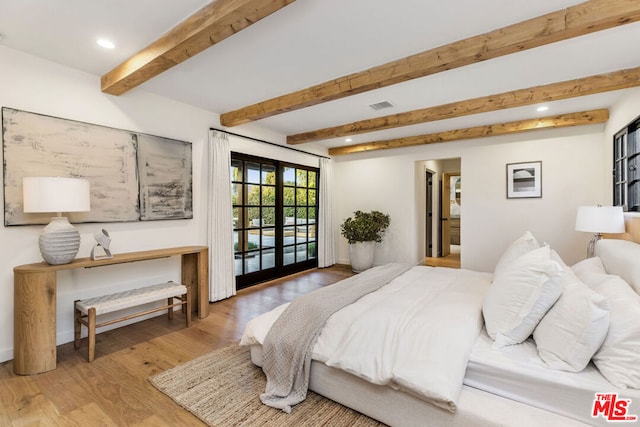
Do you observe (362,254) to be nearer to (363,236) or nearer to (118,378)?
(363,236)

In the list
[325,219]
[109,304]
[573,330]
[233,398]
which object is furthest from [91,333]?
[325,219]

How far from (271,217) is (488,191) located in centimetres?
364

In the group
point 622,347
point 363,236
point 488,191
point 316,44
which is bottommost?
point 622,347

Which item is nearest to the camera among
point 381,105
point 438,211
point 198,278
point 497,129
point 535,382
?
point 535,382

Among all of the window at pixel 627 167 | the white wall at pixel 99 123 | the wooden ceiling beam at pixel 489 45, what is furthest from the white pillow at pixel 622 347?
the white wall at pixel 99 123

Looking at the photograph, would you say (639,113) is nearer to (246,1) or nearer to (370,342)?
(370,342)

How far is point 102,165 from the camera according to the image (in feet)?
9.56

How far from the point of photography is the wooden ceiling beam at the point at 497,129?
3879mm

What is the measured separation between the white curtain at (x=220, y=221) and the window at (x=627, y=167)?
459 centimetres

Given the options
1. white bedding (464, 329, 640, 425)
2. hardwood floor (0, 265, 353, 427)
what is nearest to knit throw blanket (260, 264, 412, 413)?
hardwood floor (0, 265, 353, 427)

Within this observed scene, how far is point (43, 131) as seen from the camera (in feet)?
8.39

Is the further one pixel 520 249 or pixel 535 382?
pixel 520 249

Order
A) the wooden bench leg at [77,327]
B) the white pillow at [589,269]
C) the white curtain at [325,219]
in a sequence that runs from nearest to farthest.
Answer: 1. the white pillow at [589,269]
2. the wooden bench leg at [77,327]
3. the white curtain at [325,219]

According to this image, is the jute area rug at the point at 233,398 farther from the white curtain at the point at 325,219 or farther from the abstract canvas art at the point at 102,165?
the white curtain at the point at 325,219
